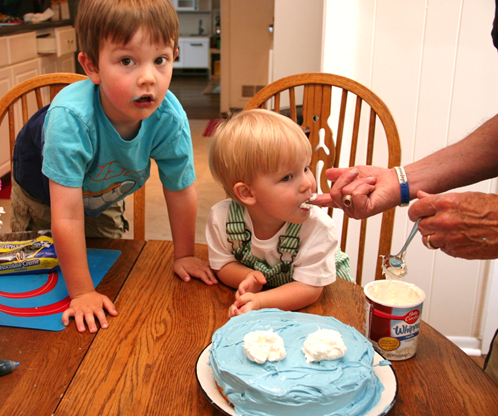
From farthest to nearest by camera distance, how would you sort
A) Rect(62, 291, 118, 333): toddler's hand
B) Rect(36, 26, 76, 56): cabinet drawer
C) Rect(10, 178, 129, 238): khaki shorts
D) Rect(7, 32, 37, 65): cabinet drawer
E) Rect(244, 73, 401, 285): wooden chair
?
Rect(36, 26, 76, 56): cabinet drawer < Rect(7, 32, 37, 65): cabinet drawer < Rect(10, 178, 129, 238): khaki shorts < Rect(244, 73, 401, 285): wooden chair < Rect(62, 291, 118, 333): toddler's hand

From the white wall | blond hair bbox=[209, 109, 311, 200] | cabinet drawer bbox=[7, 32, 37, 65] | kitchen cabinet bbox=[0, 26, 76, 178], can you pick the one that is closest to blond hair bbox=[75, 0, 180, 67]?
blond hair bbox=[209, 109, 311, 200]

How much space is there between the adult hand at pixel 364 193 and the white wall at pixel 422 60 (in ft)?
2.67

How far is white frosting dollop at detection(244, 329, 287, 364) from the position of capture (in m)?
0.72

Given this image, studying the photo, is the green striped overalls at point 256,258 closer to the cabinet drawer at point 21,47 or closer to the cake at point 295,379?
the cake at point 295,379

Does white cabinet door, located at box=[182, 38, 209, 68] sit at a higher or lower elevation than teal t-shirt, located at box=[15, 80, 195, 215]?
lower

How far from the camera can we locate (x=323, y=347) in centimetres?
73

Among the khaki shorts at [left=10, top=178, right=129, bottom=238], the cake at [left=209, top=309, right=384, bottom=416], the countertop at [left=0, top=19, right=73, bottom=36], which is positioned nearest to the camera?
the cake at [left=209, top=309, right=384, bottom=416]

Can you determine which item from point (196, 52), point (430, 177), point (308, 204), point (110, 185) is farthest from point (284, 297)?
point (196, 52)

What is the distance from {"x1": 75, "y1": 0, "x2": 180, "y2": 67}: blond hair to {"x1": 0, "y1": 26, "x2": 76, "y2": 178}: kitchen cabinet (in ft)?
7.92

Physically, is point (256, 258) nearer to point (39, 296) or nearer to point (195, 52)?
point (39, 296)

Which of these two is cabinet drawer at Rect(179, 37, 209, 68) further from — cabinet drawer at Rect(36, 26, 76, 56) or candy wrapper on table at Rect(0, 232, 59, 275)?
candy wrapper on table at Rect(0, 232, 59, 275)

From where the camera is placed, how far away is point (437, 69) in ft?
6.00

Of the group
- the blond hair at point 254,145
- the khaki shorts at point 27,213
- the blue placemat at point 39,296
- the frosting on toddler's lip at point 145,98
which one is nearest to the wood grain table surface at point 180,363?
the blue placemat at point 39,296

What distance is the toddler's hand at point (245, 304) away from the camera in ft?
3.14
